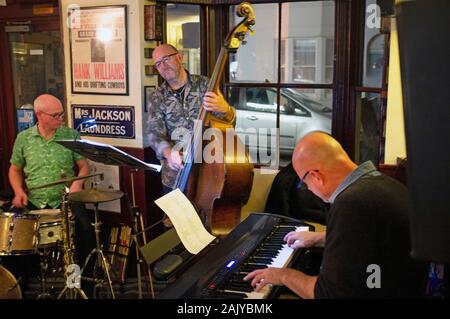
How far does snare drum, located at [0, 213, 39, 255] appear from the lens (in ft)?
8.57

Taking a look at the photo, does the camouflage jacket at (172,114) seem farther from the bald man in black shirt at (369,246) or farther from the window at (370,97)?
the bald man in black shirt at (369,246)

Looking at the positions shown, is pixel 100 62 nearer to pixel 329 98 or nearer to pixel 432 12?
pixel 329 98

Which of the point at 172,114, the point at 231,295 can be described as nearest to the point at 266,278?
the point at 231,295

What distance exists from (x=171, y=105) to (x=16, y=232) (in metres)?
1.10

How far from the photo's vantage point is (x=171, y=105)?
113 inches

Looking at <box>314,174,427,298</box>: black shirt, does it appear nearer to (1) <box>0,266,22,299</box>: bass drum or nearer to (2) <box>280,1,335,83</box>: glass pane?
(2) <box>280,1,335,83</box>: glass pane

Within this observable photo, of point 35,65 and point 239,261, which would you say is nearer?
point 239,261

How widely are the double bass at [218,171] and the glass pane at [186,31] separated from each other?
0.83m

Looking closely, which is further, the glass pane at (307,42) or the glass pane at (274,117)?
the glass pane at (274,117)

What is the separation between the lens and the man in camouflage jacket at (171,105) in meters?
2.82

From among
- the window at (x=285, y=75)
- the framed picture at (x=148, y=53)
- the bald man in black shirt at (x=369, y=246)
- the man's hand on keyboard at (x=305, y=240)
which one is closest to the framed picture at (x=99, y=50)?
the framed picture at (x=148, y=53)

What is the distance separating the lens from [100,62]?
131 inches

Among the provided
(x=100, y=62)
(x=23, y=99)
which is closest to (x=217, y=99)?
(x=100, y=62)

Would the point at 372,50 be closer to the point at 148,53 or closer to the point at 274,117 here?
the point at 274,117
